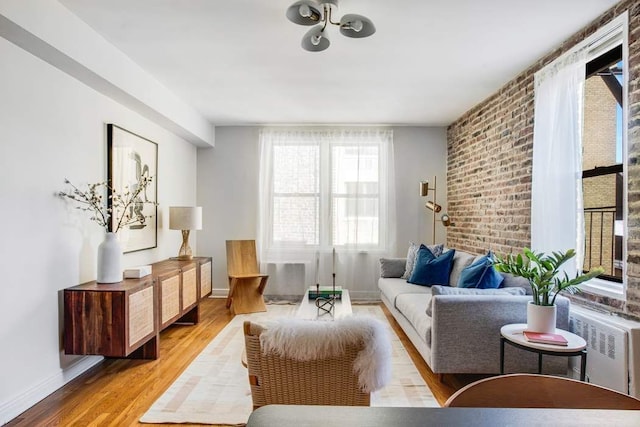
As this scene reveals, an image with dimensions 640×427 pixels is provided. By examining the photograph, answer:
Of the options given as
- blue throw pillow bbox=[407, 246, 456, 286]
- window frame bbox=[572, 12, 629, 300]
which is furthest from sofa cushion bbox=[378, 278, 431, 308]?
window frame bbox=[572, 12, 629, 300]

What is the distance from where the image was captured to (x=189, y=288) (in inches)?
164

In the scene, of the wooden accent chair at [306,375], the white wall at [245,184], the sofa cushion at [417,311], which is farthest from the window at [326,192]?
the wooden accent chair at [306,375]

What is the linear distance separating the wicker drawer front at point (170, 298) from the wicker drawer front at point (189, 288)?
0.17 meters

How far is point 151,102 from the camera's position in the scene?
3709 millimetres

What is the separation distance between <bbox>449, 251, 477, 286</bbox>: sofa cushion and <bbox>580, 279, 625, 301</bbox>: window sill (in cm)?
119

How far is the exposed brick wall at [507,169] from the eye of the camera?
2328mm

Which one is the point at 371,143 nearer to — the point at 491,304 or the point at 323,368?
the point at 491,304

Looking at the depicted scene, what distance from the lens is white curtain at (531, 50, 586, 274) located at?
280cm

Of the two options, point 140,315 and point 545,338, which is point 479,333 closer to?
point 545,338

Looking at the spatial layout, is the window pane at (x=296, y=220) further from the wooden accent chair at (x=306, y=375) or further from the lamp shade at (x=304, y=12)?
the wooden accent chair at (x=306, y=375)

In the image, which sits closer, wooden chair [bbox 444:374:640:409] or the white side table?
wooden chair [bbox 444:374:640:409]

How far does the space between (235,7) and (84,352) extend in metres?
2.56

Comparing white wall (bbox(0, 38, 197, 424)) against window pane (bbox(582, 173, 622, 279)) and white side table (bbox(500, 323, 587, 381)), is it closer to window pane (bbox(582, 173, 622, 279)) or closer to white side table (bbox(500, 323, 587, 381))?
white side table (bbox(500, 323, 587, 381))

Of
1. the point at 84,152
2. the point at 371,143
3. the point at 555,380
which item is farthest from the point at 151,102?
the point at 555,380
